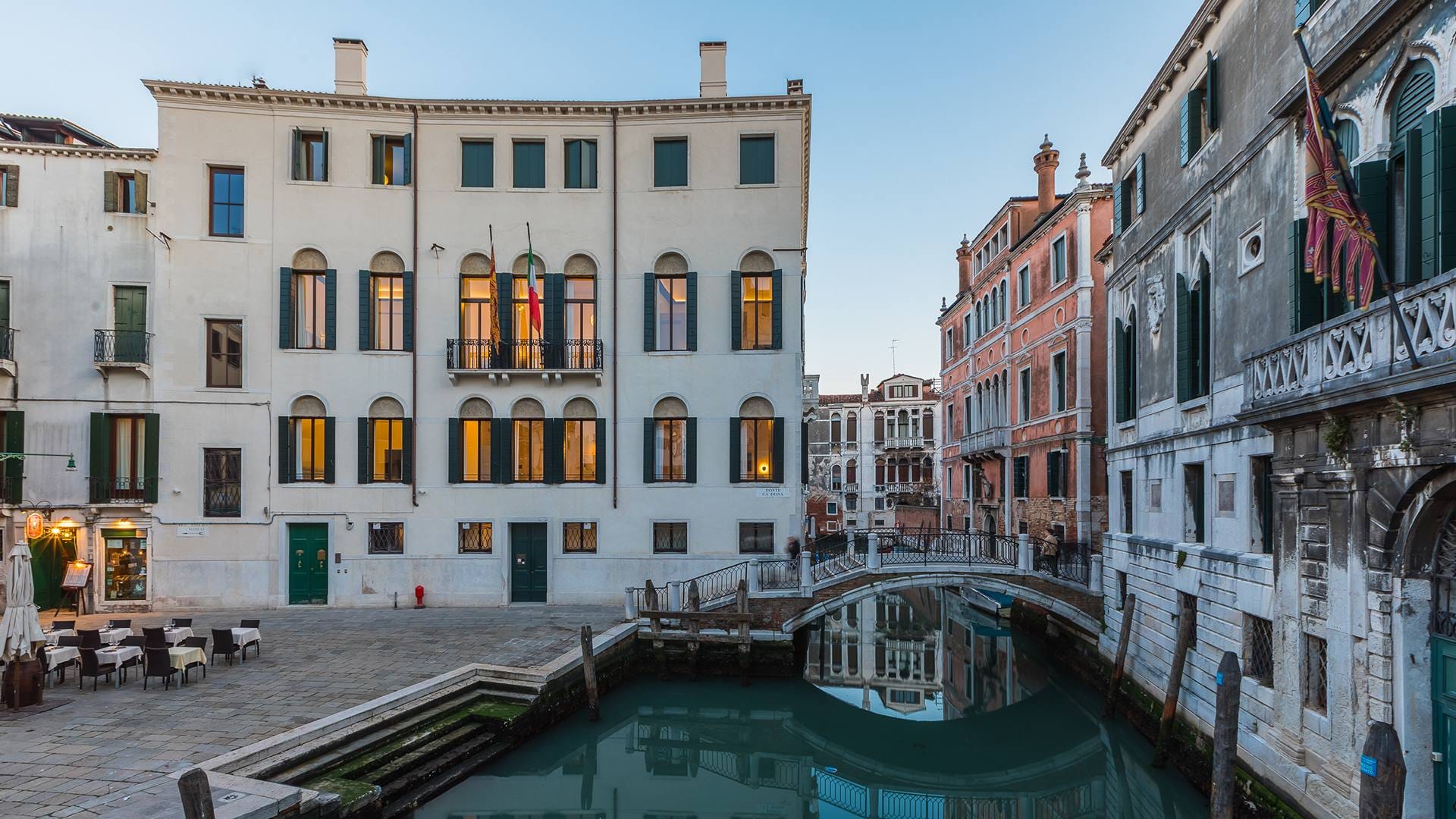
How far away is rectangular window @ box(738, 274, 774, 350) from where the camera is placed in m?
17.5

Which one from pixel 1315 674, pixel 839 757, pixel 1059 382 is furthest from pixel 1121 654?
pixel 1059 382

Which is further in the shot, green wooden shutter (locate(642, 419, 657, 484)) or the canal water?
green wooden shutter (locate(642, 419, 657, 484))

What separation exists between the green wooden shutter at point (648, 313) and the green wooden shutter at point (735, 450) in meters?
2.55

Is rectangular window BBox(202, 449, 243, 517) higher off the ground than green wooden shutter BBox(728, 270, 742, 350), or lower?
lower

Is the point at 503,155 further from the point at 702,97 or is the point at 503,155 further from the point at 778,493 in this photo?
the point at 778,493

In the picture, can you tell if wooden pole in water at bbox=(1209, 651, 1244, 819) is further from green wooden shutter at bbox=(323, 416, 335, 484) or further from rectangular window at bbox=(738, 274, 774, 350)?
green wooden shutter at bbox=(323, 416, 335, 484)

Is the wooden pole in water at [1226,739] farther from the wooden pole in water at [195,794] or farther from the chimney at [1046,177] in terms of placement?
the chimney at [1046,177]

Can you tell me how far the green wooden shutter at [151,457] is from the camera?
16594mm

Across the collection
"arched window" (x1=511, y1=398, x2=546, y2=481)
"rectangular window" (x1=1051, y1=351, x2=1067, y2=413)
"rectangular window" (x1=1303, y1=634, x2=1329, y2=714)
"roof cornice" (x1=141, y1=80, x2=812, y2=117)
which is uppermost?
"roof cornice" (x1=141, y1=80, x2=812, y2=117)

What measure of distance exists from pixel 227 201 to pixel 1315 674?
20.6 metres

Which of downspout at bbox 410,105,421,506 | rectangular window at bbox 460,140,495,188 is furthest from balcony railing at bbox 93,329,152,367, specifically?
rectangular window at bbox 460,140,495,188

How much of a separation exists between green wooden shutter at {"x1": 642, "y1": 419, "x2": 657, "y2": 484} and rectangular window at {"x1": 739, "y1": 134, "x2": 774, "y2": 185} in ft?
19.1

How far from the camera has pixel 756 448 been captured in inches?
686

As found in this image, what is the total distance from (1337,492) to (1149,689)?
635 cm
